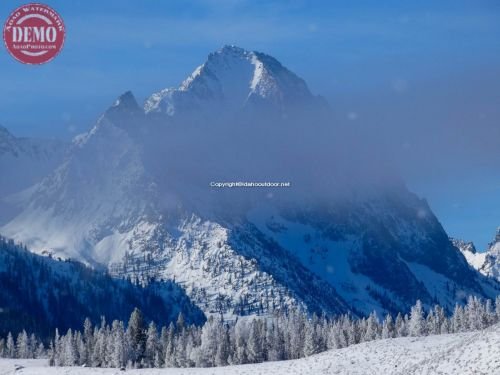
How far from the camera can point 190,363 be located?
17900cm

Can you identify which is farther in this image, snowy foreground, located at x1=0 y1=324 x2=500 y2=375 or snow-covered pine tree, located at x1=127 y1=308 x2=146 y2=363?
snow-covered pine tree, located at x1=127 y1=308 x2=146 y2=363

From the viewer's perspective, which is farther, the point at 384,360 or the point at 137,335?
the point at 137,335

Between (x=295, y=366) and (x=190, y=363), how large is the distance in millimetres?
66911

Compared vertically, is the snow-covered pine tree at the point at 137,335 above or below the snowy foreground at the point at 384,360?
Result: above

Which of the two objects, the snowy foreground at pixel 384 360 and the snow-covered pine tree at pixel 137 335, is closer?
the snowy foreground at pixel 384 360

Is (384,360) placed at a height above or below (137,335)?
below

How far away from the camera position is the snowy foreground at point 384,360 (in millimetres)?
86188

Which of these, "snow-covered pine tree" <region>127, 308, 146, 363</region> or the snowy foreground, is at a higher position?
"snow-covered pine tree" <region>127, 308, 146, 363</region>

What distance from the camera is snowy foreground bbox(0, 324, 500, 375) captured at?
86188 mm

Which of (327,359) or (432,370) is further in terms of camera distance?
(327,359)

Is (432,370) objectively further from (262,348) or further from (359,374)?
(262,348)

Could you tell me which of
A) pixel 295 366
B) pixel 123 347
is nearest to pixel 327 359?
pixel 295 366

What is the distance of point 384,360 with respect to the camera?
111 meters

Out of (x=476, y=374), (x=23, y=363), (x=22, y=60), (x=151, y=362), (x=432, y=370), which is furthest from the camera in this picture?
(x=151, y=362)
